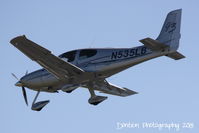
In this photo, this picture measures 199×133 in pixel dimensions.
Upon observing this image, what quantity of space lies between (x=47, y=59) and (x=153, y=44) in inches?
176

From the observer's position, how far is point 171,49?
22.9 metres

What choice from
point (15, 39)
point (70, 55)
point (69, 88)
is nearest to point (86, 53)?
point (70, 55)

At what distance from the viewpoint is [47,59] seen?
24.3m

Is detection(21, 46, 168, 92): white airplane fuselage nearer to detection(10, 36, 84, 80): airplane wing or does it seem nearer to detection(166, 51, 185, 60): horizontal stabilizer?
detection(10, 36, 84, 80): airplane wing

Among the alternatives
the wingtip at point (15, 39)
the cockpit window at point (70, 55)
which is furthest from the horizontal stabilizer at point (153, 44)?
the wingtip at point (15, 39)

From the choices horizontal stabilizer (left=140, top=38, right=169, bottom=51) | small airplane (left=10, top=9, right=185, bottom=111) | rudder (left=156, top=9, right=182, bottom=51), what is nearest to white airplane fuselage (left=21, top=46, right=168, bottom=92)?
small airplane (left=10, top=9, right=185, bottom=111)

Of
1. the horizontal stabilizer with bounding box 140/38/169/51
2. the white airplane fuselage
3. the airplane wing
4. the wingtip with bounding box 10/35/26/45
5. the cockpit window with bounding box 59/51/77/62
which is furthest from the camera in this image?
the cockpit window with bounding box 59/51/77/62

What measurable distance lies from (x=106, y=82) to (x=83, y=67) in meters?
1.93

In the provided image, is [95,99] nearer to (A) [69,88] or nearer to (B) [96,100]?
(B) [96,100]

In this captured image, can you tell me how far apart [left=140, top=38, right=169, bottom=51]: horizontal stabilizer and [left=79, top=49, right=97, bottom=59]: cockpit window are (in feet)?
9.17

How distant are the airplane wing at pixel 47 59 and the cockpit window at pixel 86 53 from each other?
748 mm

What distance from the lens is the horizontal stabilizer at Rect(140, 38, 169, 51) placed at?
73.7 ft

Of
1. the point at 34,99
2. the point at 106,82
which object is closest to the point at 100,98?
the point at 106,82

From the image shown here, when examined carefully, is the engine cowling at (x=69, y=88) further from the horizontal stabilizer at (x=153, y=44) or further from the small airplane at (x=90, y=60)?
the horizontal stabilizer at (x=153, y=44)
